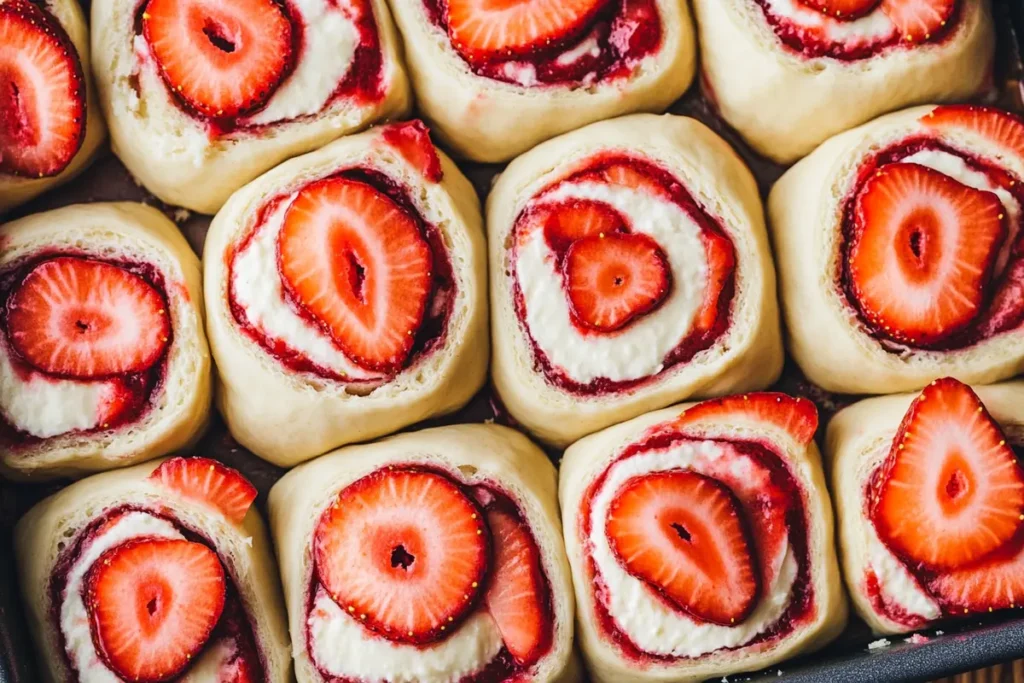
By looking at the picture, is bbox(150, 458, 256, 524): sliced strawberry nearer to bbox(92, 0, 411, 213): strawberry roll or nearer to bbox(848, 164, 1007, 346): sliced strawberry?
bbox(92, 0, 411, 213): strawberry roll

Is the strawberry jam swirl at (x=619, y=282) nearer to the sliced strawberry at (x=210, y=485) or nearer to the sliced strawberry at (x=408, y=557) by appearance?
the sliced strawberry at (x=408, y=557)

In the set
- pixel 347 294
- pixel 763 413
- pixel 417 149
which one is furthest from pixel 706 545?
pixel 417 149

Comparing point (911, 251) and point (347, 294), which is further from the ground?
point (911, 251)

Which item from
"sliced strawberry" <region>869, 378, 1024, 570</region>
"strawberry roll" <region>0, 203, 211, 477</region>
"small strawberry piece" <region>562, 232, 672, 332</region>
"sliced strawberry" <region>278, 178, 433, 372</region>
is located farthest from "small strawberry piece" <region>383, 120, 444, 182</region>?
"sliced strawberry" <region>869, 378, 1024, 570</region>

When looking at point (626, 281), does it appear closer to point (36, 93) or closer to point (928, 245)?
point (928, 245)

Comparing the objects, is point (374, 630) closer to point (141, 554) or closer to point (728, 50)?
point (141, 554)

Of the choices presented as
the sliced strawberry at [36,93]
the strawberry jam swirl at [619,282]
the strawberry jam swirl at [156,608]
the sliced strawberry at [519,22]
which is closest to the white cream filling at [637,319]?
the strawberry jam swirl at [619,282]
